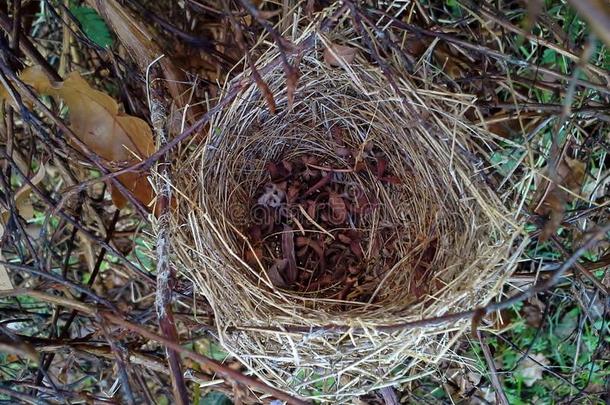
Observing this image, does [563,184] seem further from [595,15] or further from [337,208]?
[595,15]

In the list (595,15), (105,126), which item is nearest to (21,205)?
(105,126)

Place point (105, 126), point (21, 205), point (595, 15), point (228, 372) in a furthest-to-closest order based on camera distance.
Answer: point (21, 205) → point (105, 126) → point (228, 372) → point (595, 15)

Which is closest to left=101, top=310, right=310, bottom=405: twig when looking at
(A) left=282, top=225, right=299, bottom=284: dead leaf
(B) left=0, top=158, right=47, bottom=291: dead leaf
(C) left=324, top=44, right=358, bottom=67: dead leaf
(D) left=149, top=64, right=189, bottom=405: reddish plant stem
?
(D) left=149, top=64, right=189, bottom=405: reddish plant stem

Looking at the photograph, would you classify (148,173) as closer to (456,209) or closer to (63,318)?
(63,318)

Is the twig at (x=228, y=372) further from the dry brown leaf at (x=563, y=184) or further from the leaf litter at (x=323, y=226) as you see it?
the dry brown leaf at (x=563, y=184)

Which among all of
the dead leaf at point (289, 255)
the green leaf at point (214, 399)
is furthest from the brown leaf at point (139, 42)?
the green leaf at point (214, 399)

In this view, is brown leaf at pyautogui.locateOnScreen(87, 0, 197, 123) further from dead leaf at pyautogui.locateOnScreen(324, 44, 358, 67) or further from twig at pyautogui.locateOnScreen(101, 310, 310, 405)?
twig at pyautogui.locateOnScreen(101, 310, 310, 405)
